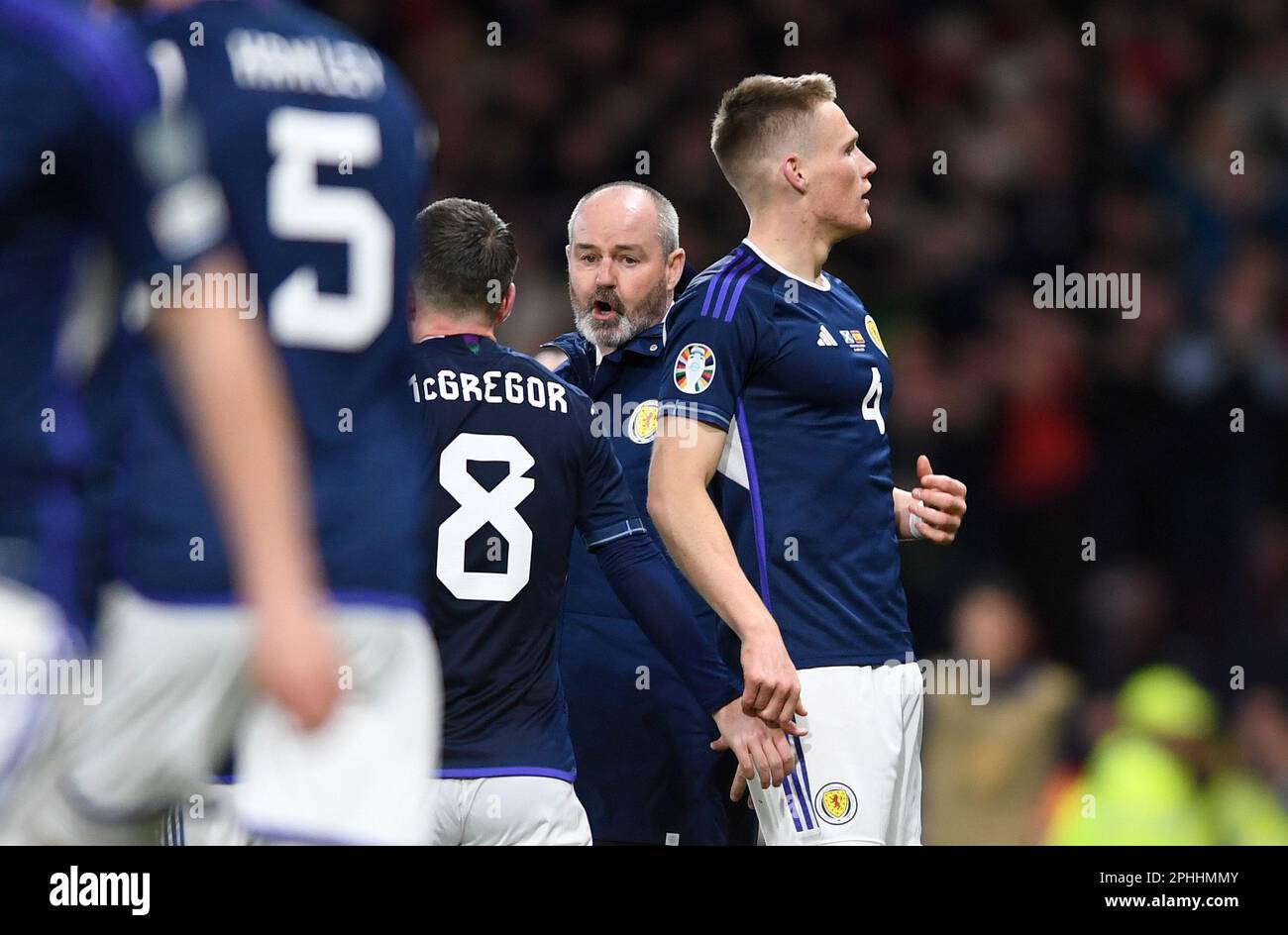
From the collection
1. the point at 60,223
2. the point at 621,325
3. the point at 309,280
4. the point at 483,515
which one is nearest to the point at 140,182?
the point at 60,223

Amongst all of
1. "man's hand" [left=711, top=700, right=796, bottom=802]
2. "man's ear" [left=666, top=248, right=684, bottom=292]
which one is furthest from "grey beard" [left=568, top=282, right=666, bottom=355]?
"man's hand" [left=711, top=700, right=796, bottom=802]

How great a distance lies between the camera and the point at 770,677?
3477 mm

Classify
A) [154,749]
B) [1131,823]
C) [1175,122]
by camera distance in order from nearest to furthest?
1. [154,749]
2. [1131,823]
3. [1175,122]

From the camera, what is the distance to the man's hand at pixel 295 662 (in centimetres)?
181

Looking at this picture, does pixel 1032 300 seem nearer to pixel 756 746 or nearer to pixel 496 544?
pixel 756 746

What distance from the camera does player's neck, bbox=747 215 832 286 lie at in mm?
3975

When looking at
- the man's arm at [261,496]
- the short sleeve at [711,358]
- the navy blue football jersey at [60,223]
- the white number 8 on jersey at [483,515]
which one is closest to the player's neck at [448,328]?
the white number 8 on jersey at [483,515]

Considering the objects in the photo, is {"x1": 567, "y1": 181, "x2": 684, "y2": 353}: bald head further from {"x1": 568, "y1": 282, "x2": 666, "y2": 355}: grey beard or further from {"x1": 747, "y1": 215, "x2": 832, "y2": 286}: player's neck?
{"x1": 747, "y1": 215, "x2": 832, "y2": 286}: player's neck

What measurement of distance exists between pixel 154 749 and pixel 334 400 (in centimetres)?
52

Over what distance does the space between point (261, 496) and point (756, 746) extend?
1983 mm

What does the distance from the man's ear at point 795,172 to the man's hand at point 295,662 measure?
2.44 m

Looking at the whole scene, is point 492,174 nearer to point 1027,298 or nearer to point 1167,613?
point 1027,298
